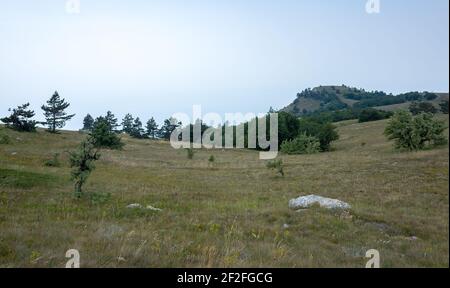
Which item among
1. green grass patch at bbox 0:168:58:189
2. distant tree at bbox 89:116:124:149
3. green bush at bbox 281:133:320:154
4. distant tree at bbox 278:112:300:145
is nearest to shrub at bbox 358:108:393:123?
distant tree at bbox 278:112:300:145

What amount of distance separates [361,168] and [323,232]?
2302 cm

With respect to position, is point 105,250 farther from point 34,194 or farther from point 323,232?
point 34,194

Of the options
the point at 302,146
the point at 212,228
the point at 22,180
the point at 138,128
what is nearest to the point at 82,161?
the point at 22,180

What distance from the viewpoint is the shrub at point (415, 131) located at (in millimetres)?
46750

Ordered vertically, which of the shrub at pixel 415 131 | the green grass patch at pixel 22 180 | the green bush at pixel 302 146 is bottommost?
the green grass patch at pixel 22 180

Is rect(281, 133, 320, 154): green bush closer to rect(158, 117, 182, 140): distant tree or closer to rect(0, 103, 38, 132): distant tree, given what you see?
rect(0, 103, 38, 132): distant tree

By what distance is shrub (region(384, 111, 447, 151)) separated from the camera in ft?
153

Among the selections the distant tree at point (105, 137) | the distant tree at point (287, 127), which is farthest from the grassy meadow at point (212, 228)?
the distant tree at point (287, 127)

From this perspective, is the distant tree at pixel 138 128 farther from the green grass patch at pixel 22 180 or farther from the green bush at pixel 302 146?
the green grass patch at pixel 22 180

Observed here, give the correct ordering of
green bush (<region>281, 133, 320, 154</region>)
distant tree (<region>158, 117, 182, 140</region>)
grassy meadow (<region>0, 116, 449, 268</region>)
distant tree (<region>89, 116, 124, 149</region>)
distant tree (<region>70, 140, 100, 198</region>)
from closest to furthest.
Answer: grassy meadow (<region>0, 116, 449, 268</region>) < distant tree (<region>70, 140, 100, 198</region>) < distant tree (<region>89, 116, 124, 149</region>) < green bush (<region>281, 133, 320, 154</region>) < distant tree (<region>158, 117, 182, 140</region>)

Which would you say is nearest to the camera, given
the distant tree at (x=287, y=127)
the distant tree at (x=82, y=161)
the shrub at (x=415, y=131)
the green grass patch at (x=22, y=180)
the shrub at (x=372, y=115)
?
the distant tree at (x=82, y=161)
